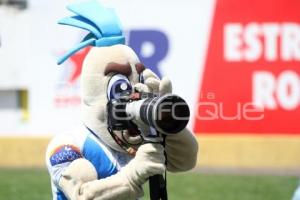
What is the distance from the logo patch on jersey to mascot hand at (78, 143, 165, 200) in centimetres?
17

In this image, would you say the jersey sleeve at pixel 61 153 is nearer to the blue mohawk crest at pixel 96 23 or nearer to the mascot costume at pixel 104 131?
the mascot costume at pixel 104 131

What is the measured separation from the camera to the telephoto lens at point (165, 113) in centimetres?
285

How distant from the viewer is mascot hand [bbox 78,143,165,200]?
116 inches

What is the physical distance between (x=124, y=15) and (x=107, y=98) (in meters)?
7.36

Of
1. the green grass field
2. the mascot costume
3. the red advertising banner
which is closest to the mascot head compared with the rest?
the mascot costume

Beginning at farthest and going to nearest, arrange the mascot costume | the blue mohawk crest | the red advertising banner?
1. the red advertising banner
2. the blue mohawk crest
3. the mascot costume

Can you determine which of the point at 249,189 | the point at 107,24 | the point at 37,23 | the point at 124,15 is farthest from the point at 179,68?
the point at 107,24

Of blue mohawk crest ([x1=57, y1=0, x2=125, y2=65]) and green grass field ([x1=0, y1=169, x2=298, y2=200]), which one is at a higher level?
blue mohawk crest ([x1=57, y1=0, x2=125, y2=65])

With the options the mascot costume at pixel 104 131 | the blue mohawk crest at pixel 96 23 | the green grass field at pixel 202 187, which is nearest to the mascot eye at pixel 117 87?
the mascot costume at pixel 104 131

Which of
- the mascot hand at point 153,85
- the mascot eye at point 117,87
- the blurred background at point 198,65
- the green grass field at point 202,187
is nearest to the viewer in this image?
the mascot hand at point 153,85

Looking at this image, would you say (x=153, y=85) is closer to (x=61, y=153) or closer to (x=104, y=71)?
(x=104, y=71)

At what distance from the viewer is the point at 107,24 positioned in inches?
134

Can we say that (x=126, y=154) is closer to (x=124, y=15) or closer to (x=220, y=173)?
(x=220, y=173)

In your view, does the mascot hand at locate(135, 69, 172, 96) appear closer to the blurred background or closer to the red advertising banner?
the blurred background
